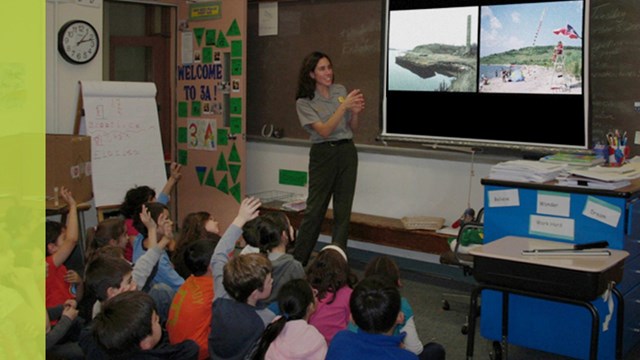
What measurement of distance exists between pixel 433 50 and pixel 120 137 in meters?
2.47

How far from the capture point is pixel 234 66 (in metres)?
6.36

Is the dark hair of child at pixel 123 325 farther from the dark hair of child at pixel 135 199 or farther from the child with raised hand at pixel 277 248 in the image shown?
the dark hair of child at pixel 135 199

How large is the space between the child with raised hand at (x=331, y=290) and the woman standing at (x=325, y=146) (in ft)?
6.09

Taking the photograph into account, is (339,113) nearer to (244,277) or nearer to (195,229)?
(195,229)

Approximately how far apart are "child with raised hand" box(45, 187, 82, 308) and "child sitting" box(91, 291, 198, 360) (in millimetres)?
1087

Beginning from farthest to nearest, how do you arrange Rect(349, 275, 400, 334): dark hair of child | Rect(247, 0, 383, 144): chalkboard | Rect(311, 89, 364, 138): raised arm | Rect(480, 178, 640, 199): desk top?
Rect(247, 0, 383, 144): chalkboard → Rect(311, 89, 364, 138): raised arm → Rect(480, 178, 640, 199): desk top → Rect(349, 275, 400, 334): dark hair of child

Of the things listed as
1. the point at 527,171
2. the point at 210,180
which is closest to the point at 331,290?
the point at 527,171

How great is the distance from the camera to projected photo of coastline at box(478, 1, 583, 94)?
418 centimetres

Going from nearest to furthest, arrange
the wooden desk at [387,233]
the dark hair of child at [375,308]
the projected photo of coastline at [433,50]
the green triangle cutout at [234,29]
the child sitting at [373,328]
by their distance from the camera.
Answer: the child sitting at [373,328] → the dark hair of child at [375,308] → the projected photo of coastline at [433,50] → the wooden desk at [387,233] → the green triangle cutout at [234,29]

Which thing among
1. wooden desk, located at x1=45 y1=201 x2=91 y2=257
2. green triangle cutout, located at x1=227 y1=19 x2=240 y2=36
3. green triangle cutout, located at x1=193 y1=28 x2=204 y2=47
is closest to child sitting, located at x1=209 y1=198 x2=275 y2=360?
wooden desk, located at x1=45 y1=201 x2=91 y2=257

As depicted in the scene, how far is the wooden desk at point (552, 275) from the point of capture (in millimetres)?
2982

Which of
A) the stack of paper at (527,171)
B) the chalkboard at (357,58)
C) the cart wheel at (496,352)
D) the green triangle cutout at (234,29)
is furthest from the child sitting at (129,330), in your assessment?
the green triangle cutout at (234,29)

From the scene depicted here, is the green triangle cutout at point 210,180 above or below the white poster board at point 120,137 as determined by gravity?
below

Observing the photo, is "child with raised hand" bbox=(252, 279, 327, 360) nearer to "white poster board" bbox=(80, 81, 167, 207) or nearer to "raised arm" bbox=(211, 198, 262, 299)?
"raised arm" bbox=(211, 198, 262, 299)
